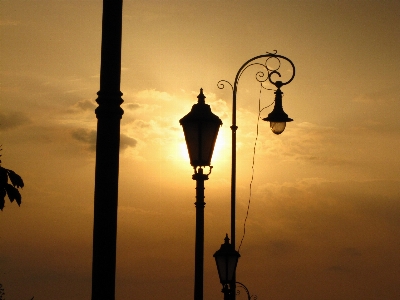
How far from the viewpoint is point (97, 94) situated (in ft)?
12.7

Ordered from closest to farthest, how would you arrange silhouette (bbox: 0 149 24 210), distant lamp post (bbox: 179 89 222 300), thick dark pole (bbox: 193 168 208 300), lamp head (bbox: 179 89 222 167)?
1. thick dark pole (bbox: 193 168 208 300)
2. distant lamp post (bbox: 179 89 222 300)
3. lamp head (bbox: 179 89 222 167)
4. silhouette (bbox: 0 149 24 210)

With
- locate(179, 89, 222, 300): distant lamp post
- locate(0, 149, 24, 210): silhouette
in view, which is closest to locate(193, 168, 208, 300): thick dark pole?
locate(179, 89, 222, 300): distant lamp post

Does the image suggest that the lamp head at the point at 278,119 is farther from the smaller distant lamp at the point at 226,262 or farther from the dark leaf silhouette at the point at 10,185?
the dark leaf silhouette at the point at 10,185

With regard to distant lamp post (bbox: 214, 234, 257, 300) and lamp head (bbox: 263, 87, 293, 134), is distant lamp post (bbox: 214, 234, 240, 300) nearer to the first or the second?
distant lamp post (bbox: 214, 234, 257, 300)

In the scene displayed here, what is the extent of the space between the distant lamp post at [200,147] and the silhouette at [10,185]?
2.95 meters

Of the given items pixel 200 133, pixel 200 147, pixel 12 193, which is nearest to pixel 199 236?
pixel 200 147

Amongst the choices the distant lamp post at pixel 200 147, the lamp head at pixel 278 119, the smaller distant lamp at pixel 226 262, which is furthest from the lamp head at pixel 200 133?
the smaller distant lamp at pixel 226 262

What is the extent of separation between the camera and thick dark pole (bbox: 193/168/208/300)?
7.26 m

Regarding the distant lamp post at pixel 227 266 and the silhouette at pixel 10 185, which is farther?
the distant lamp post at pixel 227 266

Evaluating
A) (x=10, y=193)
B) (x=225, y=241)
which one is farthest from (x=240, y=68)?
(x=10, y=193)

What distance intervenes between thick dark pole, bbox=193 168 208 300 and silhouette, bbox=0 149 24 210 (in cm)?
299

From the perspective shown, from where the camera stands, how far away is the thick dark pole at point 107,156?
12.0 ft

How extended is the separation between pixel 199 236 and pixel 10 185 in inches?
139

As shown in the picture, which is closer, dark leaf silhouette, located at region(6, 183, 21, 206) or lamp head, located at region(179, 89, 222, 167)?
lamp head, located at region(179, 89, 222, 167)
